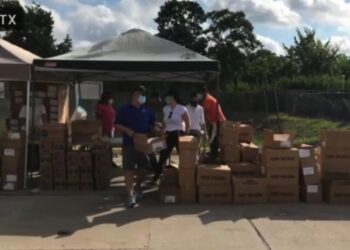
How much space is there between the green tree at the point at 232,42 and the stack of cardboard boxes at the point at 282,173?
47120mm

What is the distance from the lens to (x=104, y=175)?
40.0 feet

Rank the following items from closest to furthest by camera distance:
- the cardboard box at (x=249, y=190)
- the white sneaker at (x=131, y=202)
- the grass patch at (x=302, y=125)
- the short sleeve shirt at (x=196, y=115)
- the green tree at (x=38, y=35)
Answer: the white sneaker at (x=131, y=202) < the cardboard box at (x=249, y=190) < the short sleeve shirt at (x=196, y=115) < the grass patch at (x=302, y=125) < the green tree at (x=38, y=35)

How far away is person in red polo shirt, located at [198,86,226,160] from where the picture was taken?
14797 mm

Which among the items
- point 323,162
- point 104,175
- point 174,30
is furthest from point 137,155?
point 174,30

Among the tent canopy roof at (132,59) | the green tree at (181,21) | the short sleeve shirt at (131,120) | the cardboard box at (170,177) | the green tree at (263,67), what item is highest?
the green tree at (181,21)

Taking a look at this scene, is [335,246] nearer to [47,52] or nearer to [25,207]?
[25,207]

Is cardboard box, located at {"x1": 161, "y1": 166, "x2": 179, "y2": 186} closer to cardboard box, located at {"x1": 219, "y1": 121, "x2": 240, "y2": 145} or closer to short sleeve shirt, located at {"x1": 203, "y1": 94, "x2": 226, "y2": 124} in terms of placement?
cardboard box, located at {"x1": 219, "y1": 121, "x2": 240, "y2": 145}

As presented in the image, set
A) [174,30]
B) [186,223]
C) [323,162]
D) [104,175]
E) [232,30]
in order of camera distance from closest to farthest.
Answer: [186,223], [323,162], [104,175], [232,30], [174,30]

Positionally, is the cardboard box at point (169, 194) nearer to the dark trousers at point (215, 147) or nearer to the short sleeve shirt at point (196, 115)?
the short sleeve shirt at point (196, 115)

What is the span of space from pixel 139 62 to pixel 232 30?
50.2m

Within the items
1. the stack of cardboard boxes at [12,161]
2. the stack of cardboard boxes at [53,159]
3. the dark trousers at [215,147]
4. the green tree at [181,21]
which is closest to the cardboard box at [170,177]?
the stack of cardboard boxes at [53,159]

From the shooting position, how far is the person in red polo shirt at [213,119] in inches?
583

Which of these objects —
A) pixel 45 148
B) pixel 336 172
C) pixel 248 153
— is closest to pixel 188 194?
pixel 336 172

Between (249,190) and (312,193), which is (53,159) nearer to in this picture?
(249,190)
